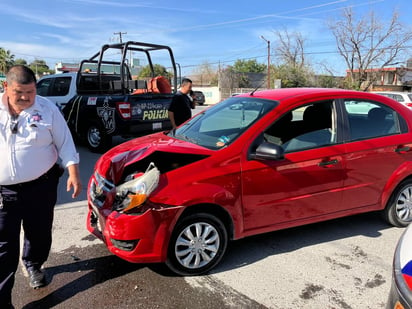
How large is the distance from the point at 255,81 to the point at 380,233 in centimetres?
4447

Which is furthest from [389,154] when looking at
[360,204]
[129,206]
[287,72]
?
[287,72]

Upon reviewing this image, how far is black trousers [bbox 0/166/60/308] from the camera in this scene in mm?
2549

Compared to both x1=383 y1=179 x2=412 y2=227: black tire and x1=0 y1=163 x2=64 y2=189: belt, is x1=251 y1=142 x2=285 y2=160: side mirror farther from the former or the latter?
x1=383 y1=179 x2=412 y2=227: black tire

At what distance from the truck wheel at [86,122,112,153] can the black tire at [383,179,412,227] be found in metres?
6.20

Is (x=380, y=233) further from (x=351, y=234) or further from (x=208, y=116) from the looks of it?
(x=208, y=116)

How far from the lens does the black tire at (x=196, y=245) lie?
2.99 metres

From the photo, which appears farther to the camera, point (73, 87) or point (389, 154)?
point (73, 87)

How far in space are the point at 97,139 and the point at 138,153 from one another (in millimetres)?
5631

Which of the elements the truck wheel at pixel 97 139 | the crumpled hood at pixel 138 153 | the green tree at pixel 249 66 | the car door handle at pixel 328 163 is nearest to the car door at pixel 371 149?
the car door handle at pixel 328 163

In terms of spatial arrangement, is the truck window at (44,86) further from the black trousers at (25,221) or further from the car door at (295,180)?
the car door at (295,180)

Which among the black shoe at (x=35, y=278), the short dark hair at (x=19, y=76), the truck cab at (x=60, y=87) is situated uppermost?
the truck cab at (x=60, y=87)

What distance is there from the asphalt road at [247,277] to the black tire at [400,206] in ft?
0.54

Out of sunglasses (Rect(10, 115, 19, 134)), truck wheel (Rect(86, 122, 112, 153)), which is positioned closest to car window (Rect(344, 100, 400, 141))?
sunglasses (Rect(10, 115, 19, 134))

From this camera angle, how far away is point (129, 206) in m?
2.80
